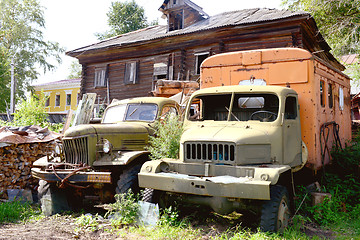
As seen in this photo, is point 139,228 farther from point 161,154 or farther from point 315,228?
point 315,228

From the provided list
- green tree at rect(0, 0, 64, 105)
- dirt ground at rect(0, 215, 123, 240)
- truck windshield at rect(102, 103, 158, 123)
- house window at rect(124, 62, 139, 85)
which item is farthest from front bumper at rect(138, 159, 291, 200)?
green tree at rect(0, 0, 64, 105)

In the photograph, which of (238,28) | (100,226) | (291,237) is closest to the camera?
(291,237)

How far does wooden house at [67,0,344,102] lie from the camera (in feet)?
48.2

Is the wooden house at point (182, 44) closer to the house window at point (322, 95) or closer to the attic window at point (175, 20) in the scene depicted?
the attic window at point (175, 20)

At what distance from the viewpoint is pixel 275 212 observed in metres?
4.77

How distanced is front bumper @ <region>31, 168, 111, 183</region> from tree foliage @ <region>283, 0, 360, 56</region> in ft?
44.4

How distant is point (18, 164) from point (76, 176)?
3.07 m

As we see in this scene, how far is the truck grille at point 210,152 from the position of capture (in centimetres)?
499

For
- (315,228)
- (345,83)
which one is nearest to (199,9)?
(345,83)

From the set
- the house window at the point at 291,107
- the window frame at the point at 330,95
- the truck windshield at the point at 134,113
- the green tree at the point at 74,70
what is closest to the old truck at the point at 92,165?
the truck windshield at the point at 134,113

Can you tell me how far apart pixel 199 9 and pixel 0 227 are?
52.3ft

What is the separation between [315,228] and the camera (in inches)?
221

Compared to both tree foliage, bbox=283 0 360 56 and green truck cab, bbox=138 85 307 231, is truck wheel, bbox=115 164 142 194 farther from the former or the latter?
tree foliage, bbox=283 0 360 56

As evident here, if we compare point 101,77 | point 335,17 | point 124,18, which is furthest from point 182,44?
point 124,18
